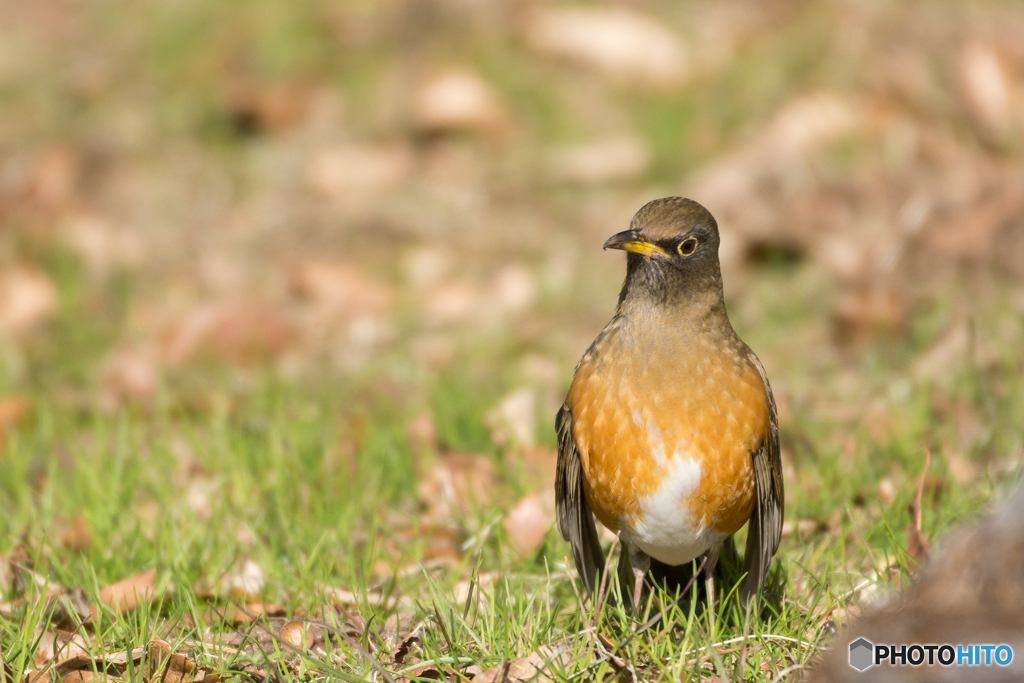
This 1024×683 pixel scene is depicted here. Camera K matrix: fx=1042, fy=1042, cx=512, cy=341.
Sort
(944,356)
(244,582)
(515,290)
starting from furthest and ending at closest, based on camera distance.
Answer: (515,290)
(944,356)
(244,582)

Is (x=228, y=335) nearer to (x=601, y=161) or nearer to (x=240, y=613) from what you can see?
(x=240, y=613)

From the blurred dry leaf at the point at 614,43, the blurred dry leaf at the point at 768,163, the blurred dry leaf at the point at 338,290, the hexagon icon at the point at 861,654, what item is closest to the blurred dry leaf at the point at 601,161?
the blurred dry leaf at the point at 768,163

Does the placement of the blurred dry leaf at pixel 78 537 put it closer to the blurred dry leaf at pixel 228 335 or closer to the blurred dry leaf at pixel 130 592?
the blurred dry leaf at pixel 130 592

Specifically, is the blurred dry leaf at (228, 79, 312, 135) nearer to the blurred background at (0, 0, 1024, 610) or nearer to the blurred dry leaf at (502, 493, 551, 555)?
the blurred background at (0, 0, 1024, 610)

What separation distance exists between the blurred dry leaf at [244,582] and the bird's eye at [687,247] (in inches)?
69.8

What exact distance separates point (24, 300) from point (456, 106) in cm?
376

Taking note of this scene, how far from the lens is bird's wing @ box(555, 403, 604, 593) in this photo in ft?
10.5

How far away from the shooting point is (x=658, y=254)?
3084 millimetres

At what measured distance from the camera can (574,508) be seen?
10.7ft

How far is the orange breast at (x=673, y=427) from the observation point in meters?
2.95

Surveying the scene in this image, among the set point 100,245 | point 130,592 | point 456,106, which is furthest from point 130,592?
point 456,106

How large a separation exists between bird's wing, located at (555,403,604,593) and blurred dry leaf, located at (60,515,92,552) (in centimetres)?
179

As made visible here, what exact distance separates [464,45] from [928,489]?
6.51 metres

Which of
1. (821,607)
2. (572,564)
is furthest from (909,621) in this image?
(572,564)
